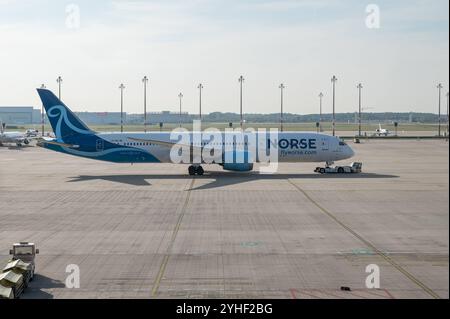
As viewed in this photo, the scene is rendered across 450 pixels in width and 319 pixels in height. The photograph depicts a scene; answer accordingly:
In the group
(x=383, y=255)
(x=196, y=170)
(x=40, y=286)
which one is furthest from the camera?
(x=196, y=170)

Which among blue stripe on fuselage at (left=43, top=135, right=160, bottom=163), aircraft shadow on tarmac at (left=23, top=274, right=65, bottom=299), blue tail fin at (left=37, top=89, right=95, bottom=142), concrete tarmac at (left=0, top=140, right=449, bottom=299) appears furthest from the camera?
Answer: blue stripe on fuselage at (left=43, top=135, right=160, bottom=163)

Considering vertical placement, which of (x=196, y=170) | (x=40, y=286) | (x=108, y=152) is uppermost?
→ (x=108, y=152)


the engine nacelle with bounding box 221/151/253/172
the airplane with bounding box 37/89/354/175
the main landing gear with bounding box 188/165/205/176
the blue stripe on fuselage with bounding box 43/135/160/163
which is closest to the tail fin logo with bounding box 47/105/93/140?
the airplane with bounding box 37/89/354/175

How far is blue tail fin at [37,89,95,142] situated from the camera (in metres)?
62.0

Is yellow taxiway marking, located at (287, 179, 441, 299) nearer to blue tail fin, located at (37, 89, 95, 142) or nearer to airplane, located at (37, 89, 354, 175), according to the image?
airplane, located at (37, 89, 354, 175)

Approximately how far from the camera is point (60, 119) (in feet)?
204

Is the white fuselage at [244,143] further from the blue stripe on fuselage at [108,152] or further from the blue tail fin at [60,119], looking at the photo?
the blue tail fin at [60,119]

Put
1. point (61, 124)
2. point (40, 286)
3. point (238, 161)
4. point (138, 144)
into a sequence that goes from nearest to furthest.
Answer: point (40, 286) → point (238, 161) → point (61, 124) → point (138, 144)

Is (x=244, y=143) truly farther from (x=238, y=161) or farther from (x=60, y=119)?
(x=60, y=119)

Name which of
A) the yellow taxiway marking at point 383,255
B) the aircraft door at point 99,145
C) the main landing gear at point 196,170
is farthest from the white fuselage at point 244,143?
the yellow taxiway marking at point 383,255

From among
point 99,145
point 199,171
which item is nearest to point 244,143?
point 199,171

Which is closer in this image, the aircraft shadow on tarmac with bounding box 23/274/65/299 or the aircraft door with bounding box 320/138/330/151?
the aircraft shadow on tarmac with bounding box 23/274/65/299
